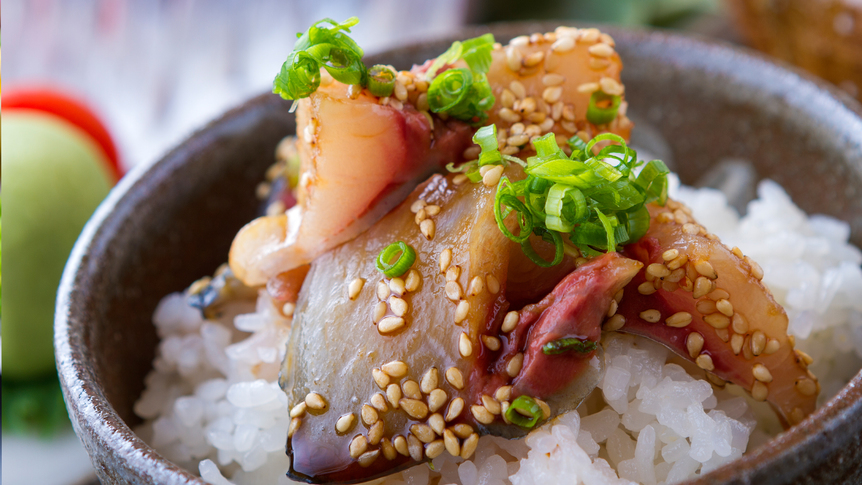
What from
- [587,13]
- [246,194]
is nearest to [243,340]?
[246,194]

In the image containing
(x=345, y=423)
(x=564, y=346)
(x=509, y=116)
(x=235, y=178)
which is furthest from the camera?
(x=235, y=178)

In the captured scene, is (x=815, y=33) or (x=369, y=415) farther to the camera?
(x=815, y=33)

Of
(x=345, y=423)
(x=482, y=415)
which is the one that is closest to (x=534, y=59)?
(x=482, y=415)

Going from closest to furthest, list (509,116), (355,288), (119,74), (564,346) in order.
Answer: (564,346), (355,288), (509,116), (119,74)

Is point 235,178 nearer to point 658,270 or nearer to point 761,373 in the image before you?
point 658,270

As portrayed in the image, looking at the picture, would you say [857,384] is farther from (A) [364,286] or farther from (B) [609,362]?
(A) [364,286]

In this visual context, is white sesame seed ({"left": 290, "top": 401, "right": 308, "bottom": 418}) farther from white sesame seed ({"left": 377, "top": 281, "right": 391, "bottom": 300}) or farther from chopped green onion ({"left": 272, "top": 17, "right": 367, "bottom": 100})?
chopped green onion ({"left": 272, "top": 17, "right": 367, "bottom": 100})

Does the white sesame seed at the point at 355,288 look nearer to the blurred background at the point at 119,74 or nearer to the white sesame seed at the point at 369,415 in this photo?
the white sesame seed at the point at 369,415
